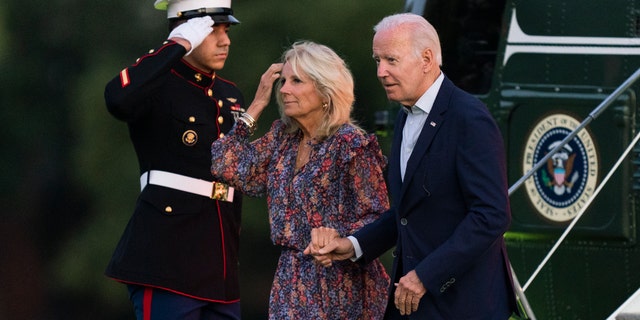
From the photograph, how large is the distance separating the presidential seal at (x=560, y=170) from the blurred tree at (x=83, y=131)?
200 centimetres

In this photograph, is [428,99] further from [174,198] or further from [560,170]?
[560,170]

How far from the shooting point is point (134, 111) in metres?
5.52

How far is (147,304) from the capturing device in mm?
5539

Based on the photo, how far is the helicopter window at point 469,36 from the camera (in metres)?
7.20

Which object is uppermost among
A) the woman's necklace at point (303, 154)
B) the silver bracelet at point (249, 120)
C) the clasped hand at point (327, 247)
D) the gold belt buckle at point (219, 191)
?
the silver bracelet at point (249, 120)

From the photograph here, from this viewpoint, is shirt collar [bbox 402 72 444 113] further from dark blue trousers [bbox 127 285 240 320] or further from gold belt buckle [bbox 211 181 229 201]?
dark blue trousers [bbox 127 285 240 320]

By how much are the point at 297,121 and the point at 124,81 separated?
27.5 inches

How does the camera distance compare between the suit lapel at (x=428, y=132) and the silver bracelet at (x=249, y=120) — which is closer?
the suit lapel at (x=428, y=132)

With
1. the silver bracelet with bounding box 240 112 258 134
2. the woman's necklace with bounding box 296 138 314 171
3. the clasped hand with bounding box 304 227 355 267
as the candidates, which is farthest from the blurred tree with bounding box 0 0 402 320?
the clasped hand with bounding box 304 227 355 267

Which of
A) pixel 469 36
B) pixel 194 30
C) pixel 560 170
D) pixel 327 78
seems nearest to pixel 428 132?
pixel 327 78

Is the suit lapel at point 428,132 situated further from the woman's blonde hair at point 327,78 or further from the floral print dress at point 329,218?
the woman's blonde hair at point 327,78

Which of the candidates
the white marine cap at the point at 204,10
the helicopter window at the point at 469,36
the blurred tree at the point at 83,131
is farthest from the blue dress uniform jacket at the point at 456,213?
the blurred tree at the point at 83,131

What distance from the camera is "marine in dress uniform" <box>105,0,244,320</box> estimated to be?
5.52 metres

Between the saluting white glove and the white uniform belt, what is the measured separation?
0.47 m
